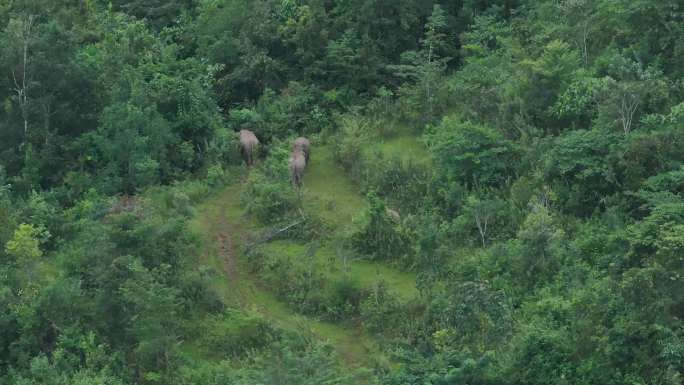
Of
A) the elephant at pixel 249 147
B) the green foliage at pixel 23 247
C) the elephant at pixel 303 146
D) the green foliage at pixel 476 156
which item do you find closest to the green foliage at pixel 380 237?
the green foliage at pixel 476 156

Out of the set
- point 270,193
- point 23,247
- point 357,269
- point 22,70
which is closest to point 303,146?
point 270,193

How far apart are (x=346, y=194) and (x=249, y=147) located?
2971mm

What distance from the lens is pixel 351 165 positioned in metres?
31.3

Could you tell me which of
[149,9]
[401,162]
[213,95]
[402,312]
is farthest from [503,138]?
[149,9]

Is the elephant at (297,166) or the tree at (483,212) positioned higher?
the tree at (483,212)

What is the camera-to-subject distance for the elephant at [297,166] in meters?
30.9

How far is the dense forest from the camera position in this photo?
79.6 feet

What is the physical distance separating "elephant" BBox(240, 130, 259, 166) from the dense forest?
0.23 metres

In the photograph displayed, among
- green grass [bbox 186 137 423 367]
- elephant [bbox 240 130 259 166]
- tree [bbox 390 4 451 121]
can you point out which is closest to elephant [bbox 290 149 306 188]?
green grass [bbox 186 137 423 367]

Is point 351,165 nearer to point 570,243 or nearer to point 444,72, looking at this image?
point 444,72

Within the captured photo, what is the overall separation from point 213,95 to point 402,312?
10.9 meters

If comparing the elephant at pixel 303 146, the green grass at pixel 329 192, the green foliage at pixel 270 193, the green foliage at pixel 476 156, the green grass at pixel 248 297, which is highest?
the green foliage at pixel 476 156

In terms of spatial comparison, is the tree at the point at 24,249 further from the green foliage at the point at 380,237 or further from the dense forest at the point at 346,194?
the green foliage at the point at 380,237

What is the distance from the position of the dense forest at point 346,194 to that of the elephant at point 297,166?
6.2 inches
